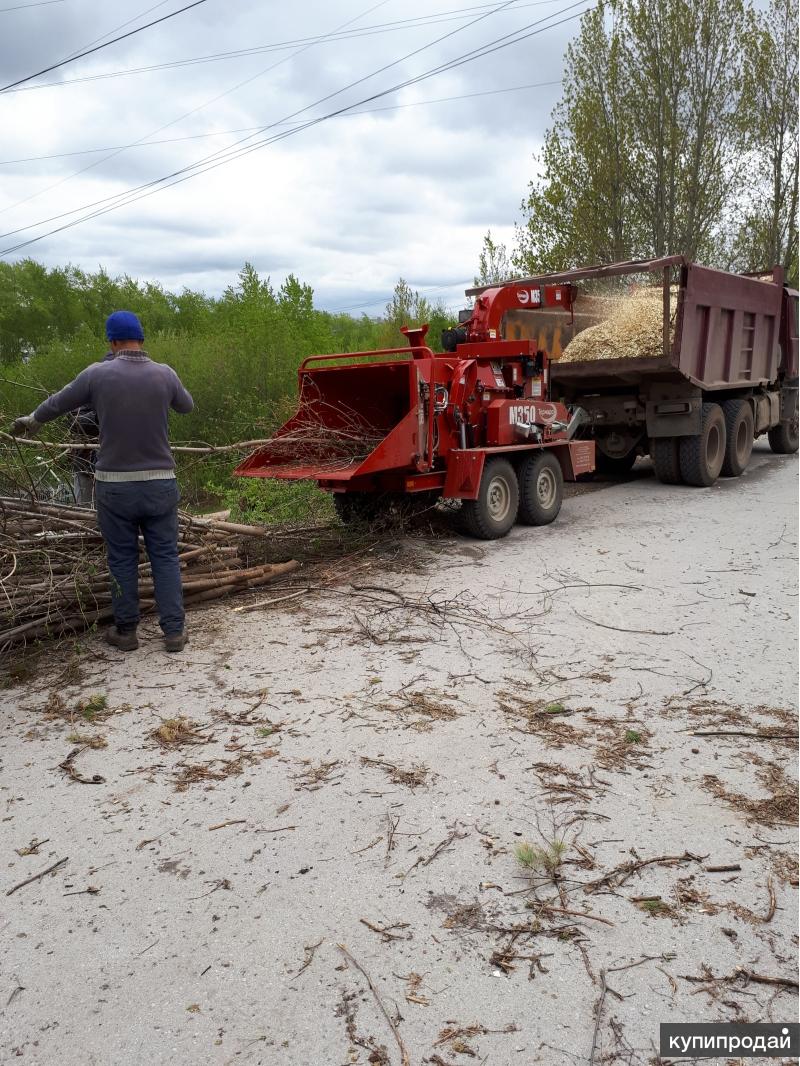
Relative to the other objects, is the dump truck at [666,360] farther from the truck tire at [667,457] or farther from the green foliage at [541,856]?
the green foliage at [541,856]

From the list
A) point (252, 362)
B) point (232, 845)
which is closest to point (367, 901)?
point (232, 845)

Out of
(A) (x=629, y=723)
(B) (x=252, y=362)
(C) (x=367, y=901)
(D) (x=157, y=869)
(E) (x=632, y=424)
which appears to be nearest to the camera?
(C) (x=367, y=901)

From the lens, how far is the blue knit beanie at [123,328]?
5090 millimetres

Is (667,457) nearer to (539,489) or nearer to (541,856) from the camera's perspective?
(539,489)

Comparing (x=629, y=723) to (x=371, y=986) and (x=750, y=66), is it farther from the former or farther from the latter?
(x=750, y=66)

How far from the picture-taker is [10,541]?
5.21 metres

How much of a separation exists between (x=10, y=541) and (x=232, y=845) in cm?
295

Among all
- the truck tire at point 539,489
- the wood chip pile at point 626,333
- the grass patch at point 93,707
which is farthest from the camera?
the wood chip pile at point 626,333

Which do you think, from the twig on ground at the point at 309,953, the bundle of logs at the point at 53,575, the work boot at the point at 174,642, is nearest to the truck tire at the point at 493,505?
the bundle of logs at the point at 53,575

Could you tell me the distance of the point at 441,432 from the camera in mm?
7770

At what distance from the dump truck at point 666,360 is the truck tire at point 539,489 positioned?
1968mm

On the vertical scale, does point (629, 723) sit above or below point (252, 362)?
below

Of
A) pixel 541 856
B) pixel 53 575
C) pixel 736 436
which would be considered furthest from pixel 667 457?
pixel 541 856

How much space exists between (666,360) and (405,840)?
803 centimetres
